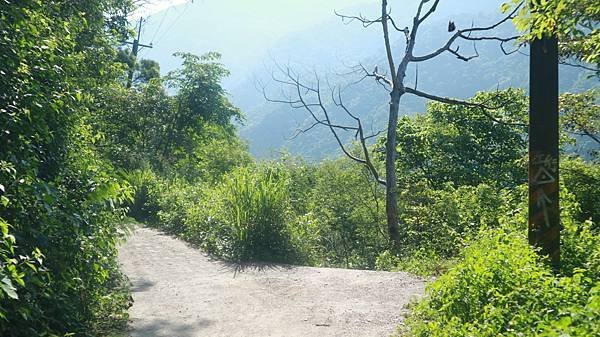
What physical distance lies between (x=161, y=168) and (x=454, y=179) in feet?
39.9

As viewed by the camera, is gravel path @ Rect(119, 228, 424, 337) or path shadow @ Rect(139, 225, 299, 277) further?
path shadow @ Rect(139, 225, 299, 277)

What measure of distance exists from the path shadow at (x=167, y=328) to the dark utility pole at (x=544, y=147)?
3.60 metres

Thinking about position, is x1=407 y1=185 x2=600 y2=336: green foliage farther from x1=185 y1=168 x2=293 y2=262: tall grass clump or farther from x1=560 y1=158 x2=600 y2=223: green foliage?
x1=185 y1=168 x2=293 y2=262: tall grass clump

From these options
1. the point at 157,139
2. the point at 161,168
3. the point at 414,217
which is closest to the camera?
the point at 414,217

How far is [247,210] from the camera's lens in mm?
10000

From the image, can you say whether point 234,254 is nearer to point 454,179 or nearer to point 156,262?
point 156,262

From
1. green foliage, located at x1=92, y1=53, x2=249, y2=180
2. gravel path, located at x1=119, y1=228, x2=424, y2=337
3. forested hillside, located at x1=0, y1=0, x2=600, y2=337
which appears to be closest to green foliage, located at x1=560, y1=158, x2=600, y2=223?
forested hillside, located at x1=0, y1=0, x2=600, y2=337

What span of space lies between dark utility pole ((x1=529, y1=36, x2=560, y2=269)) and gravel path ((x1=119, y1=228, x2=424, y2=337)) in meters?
1.85

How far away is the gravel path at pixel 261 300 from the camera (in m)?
5.88

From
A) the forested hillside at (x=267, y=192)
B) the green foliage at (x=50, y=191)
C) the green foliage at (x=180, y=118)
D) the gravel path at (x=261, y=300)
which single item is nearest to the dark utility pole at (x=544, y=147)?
the forested hillside at (x=267, y=192)

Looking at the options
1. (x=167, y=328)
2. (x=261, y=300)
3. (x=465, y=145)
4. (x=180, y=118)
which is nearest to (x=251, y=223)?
(x=261, y=300)

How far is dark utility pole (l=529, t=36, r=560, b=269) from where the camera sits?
473 cm

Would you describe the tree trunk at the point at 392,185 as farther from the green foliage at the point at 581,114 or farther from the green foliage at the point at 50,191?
the green foliage at the point at 50,191

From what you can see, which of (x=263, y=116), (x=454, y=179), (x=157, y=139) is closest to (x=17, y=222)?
(x=454, y=179)
